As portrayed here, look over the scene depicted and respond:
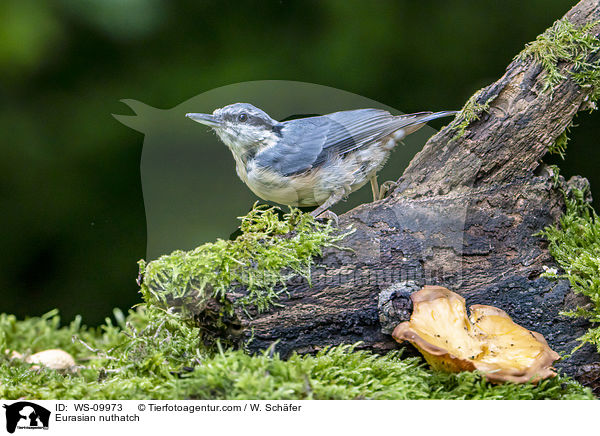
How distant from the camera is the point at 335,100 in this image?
1.97 meters

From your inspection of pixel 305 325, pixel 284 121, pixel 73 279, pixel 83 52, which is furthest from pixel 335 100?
pixel 73 279

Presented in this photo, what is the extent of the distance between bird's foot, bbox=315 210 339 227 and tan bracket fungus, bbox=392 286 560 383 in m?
0.40

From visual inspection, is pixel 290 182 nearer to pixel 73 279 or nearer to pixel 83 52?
pixel 83 52

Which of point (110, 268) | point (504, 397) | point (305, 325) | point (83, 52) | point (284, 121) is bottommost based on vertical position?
point (504, 397)

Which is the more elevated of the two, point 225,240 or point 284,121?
point 284,121

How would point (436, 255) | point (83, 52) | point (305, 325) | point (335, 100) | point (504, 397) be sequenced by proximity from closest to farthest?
point (504, 397), point (305, 325), point (436, 255), point (335, 100), point (83, 52)

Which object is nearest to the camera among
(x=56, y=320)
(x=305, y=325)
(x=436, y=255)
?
(x=305, y=325)

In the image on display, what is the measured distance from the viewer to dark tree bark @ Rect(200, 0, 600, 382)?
1697mm

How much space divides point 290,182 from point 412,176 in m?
0.45

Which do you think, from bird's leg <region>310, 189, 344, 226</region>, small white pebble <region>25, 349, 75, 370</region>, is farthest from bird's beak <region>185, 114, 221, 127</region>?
small white pebble <region>25, 349, 75, 370</region>

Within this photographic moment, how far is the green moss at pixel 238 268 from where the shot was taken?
1.68 meters
